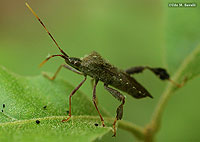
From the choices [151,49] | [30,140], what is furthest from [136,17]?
[30,140]

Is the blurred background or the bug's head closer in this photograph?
the bug's head

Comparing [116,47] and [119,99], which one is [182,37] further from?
[116,47]

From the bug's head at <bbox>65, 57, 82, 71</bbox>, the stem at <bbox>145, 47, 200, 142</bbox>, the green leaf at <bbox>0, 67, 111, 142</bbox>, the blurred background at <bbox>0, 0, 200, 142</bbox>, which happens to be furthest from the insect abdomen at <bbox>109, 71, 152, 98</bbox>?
the blurred background at <bbox>0, 0, 200, 142</bbox>

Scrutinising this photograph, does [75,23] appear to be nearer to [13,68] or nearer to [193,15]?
[13,68]

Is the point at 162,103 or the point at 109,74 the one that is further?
the point at 109,74

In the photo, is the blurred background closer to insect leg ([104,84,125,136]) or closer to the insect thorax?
insect leg ([104,84,125,136])

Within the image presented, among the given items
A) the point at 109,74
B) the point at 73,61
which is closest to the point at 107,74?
the point at 109,74
